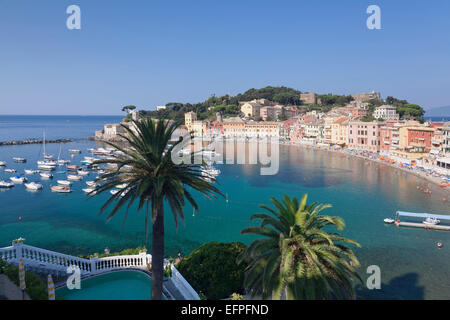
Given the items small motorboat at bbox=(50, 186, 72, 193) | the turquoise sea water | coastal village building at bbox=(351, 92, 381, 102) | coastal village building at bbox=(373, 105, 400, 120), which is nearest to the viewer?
the turquoise sea water

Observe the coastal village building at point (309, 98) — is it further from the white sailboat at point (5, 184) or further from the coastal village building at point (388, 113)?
the white sailboat at point (5, 184)

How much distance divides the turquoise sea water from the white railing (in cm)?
46

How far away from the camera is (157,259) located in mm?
9219

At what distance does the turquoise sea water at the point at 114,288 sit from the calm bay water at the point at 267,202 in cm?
254

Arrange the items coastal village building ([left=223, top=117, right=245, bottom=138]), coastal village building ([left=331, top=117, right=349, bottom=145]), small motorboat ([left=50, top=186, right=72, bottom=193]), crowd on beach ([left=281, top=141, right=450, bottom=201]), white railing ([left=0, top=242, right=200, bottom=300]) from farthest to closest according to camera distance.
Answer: coastal village building ([left=223, top=117, right=245, bottom=138]), coastal village building ([left=331, top=117, right=349, bottom=145]), crowd on beach ([left=281, top=141, right=450, bottom=201]), small motorboat ([left=50, top=186, right=72, bottom=193]), white railing ([left=0, top=242, right=200, bottom=300])

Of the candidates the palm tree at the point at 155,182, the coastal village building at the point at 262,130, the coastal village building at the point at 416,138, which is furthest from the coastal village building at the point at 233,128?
the palm tree at the point at 155,182

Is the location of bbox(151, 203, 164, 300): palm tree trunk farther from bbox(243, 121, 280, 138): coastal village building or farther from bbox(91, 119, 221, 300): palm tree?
bbox(243, 121, 280, 138): coastal village building

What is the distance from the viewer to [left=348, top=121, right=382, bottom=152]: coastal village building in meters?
83.9

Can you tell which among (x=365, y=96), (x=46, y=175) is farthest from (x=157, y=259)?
(x=365, y=96)

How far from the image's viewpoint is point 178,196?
9.13m

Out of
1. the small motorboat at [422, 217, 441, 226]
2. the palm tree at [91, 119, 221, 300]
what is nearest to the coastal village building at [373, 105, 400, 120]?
the small motorboat at [422, 217, 441, 226]
